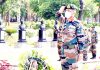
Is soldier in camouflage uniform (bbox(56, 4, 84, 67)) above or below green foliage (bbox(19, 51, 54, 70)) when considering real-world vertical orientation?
above

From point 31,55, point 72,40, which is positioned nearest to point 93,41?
point 72,40

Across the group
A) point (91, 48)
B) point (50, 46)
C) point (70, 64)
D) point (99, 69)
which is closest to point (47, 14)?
point (50, 46)

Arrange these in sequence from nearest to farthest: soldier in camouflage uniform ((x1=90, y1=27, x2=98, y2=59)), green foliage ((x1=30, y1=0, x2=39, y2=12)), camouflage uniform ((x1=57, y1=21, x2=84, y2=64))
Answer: camouflage uniform ((x1=57, y1=21, x2=84, y2=64)) → soldier in camouflage uniform ((x1=90, y1=27, x2=98, y2=59)) → green foliage ((x1=30, y1=0, x2=39, y2=12))

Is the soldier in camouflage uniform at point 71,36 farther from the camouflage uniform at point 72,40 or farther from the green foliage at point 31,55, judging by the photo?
the green foliage at point 31,55

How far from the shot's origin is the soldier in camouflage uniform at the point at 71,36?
8165 mm

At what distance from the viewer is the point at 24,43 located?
1966cm

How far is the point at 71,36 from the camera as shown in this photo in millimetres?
8250

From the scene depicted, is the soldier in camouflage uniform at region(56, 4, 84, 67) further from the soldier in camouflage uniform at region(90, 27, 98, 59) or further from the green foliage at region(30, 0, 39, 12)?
the green foliage at region(30, 0, 39, 12)

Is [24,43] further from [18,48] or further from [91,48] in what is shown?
[91,48]

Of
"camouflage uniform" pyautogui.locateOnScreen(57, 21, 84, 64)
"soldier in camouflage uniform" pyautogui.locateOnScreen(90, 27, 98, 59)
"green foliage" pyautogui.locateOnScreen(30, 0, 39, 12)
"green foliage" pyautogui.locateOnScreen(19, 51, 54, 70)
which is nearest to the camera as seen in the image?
"green foliage" pyautogui.locateOnScreen(19, 51, 54, 70)

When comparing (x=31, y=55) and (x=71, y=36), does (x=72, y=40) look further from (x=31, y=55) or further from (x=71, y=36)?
(x=31, y=55)

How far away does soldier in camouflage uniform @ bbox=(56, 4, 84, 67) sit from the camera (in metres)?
8.16

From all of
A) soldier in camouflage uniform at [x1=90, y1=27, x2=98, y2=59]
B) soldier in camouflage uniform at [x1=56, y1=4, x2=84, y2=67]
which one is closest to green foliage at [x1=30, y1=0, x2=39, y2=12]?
soldier in camouflage uniform at [x1=90, y1=27, x2=98, y2=59]

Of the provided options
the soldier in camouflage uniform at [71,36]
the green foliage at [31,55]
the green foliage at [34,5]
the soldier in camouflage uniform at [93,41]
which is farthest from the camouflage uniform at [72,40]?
the green foliage at [34,5]
